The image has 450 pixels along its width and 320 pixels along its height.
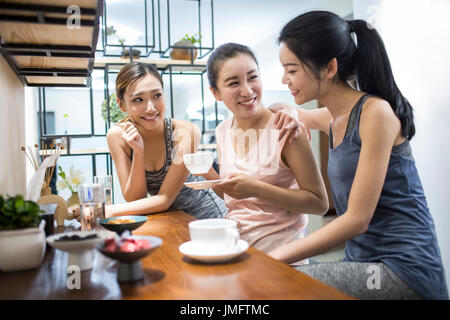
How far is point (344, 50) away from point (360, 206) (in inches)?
22.7

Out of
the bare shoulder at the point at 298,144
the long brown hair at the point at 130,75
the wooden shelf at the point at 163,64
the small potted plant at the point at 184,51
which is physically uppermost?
the small potted plant at the point at 184,51

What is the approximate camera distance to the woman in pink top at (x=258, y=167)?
1490 millimetres

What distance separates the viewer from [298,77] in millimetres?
1439

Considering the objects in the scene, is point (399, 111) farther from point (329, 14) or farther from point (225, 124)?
point (225, 124)

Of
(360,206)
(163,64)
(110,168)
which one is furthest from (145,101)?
(163,64)

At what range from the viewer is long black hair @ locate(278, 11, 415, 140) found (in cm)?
137

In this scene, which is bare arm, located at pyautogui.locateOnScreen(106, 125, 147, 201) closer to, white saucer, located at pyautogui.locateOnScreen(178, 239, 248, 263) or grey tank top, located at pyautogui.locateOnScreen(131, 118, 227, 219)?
grey tank top, located at pyautogui.locateOnScreen(131, 118, 227, 219)

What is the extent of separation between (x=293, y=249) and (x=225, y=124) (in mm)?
850

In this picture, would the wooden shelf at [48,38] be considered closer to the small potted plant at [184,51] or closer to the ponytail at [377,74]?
the ponytail at [377,74]

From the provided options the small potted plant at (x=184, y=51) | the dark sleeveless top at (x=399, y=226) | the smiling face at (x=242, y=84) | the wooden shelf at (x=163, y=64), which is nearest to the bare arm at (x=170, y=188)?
the smiling face at (x=242, y=84)

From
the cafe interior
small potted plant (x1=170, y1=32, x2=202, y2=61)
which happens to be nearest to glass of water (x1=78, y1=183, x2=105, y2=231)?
the cafe interior

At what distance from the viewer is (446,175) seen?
2170mm

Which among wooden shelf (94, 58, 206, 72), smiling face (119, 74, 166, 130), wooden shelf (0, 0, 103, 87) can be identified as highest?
wooden shelf (94, 58, 206, 72)
